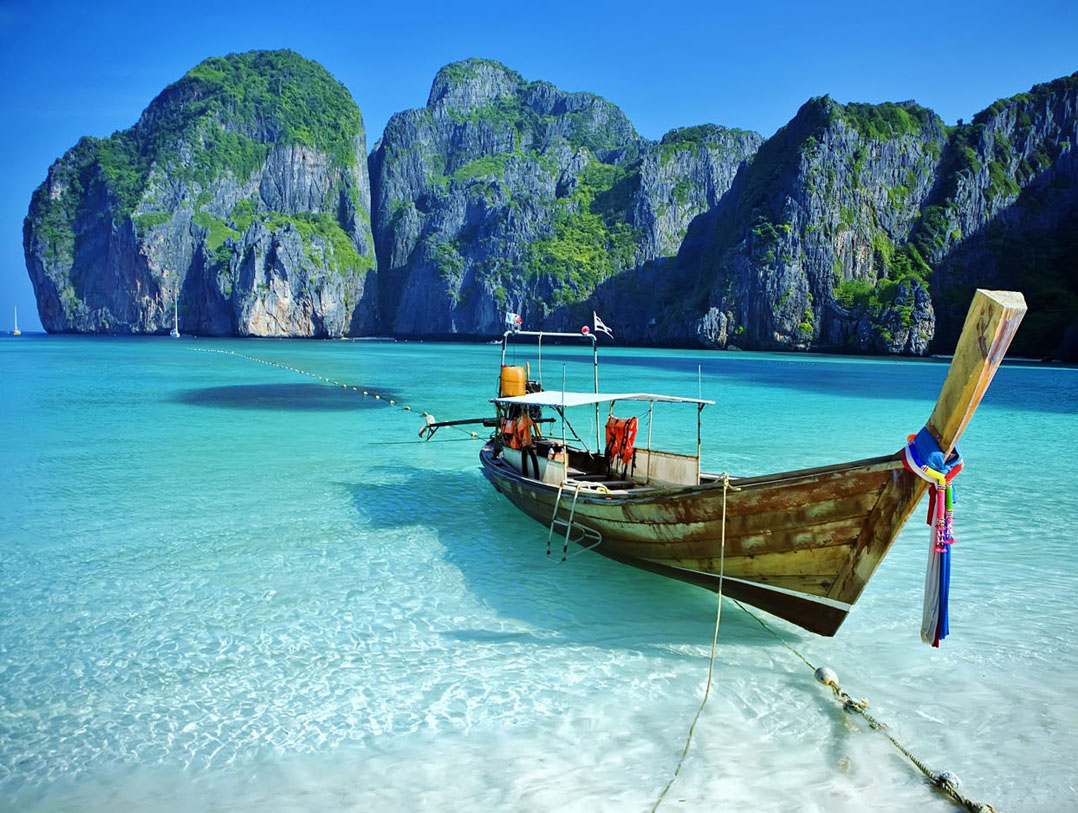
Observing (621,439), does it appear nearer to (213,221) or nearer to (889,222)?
(889,222)

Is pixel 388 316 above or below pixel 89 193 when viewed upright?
below

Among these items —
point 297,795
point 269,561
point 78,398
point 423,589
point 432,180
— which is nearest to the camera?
point 297,795

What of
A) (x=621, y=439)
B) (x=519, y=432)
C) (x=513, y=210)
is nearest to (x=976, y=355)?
(x=621, y=439)

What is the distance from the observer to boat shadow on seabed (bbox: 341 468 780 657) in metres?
7.86

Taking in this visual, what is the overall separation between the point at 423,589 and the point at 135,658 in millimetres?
3234

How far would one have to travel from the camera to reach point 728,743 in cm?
587

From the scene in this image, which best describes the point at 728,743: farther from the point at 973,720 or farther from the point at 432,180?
the point at 432,180

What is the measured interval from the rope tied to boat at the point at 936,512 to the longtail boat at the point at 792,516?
27 mm

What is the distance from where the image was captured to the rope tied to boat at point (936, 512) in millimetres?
5922

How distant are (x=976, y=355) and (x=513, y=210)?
499ft

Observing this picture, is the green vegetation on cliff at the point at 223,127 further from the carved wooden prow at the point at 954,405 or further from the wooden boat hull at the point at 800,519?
the carved wooden prow at the point at 954,405

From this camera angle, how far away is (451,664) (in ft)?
23.6

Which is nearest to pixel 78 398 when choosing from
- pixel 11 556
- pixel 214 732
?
pixel 11 556

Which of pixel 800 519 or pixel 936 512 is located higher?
pixel 936 512
